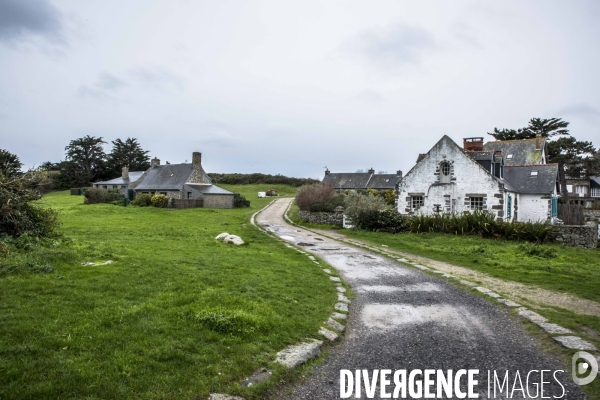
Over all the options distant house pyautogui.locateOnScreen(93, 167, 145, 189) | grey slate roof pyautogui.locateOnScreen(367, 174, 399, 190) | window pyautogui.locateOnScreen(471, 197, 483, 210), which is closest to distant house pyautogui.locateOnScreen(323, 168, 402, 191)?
grey slate roof pyautogui.locateOnScreen(367, 174, 399, 190)

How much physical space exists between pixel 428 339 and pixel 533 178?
91.6ft

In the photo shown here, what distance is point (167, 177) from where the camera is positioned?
54.2 m

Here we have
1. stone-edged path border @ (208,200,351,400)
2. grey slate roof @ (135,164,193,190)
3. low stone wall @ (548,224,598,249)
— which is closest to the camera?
stone-edged path border @ (208,200,351,400)

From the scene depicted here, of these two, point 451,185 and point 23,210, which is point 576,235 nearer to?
point 451,185

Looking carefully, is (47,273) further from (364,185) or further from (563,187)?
(364,185)

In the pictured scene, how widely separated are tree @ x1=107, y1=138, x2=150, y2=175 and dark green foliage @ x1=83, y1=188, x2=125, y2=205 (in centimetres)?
3362

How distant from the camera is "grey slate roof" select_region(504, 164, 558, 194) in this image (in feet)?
93.6

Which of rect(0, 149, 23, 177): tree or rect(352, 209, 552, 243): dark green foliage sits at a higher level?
rect(0, 149, 23, 177): tree

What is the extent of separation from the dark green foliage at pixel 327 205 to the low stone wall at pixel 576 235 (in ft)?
50.1

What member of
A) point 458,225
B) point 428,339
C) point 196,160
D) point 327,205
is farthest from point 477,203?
point 196,160

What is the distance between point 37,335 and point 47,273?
4.04m

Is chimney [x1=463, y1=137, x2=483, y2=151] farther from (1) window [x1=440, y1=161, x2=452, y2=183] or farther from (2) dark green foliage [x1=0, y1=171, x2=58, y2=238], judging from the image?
(2) dark green foliage [x1=0, y1=171, x2=58, y2=238]

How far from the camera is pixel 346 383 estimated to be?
513 cm

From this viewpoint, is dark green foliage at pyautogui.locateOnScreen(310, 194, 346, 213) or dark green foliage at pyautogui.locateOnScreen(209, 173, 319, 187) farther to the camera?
dark green foliage at pyautogui.locateOnScreen(209, 173, 319, 187)
